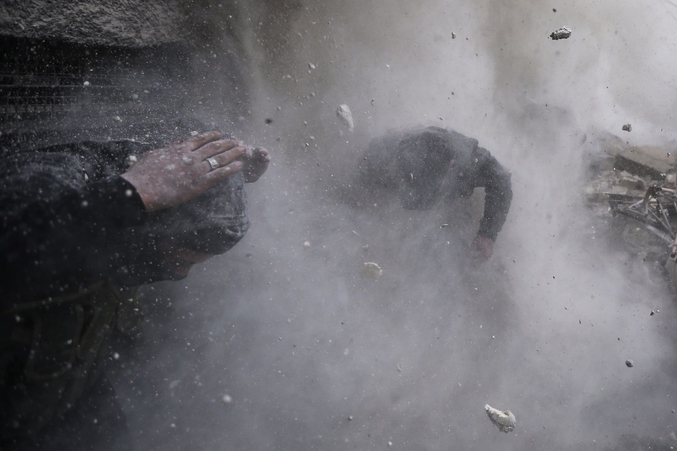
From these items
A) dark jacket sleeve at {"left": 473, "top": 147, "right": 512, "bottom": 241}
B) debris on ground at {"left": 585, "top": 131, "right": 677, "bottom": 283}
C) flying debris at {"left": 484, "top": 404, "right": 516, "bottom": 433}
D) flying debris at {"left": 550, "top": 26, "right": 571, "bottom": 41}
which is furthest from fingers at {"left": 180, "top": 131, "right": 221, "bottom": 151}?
debris on ground at {"left": 585, "top": 131, "right": 677, "bottom": 283}

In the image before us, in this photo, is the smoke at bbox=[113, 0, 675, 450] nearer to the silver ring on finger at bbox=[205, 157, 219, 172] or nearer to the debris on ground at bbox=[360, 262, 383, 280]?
the debris on ground at bbox=[360, 262, 383, 280]

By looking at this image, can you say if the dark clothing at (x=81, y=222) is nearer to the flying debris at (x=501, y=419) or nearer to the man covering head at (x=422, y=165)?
the man covering head at (x=422, y=165)

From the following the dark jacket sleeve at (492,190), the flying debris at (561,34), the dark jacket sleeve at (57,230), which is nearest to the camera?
the dark jacket sleeve at (57,230)

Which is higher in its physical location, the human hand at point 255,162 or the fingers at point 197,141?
the fingers at point 197,141

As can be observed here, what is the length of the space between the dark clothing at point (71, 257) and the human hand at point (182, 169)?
64 millimetres

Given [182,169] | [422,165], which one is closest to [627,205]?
[422,165]

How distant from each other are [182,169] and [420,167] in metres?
1.51

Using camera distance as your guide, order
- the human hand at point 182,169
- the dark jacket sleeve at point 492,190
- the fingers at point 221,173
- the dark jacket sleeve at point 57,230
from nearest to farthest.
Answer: the dark jacket sleeve at point 57,230, the human hand at point 182,169, the fingers at point 221,173, the dark jacket sleeve at point 492,190

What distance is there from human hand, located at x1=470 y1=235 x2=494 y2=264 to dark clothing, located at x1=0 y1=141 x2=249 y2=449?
Result: 5.44 ft

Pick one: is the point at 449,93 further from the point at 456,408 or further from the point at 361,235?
the point at 456,408

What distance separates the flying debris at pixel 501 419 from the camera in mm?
2559

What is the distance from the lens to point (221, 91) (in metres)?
2.41

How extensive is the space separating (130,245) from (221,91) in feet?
3.86

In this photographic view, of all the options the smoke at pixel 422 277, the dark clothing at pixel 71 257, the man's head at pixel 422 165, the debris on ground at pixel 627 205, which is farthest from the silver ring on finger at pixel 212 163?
the debris on ground at pixel 627 205
